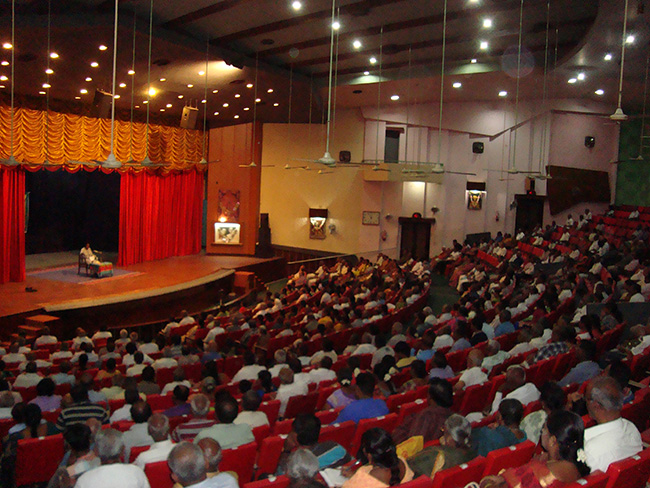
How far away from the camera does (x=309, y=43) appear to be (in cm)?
1465

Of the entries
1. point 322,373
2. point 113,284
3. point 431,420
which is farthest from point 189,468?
point 113,284

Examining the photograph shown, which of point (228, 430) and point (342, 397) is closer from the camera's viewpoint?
point (228, 430)

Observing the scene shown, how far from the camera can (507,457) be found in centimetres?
351

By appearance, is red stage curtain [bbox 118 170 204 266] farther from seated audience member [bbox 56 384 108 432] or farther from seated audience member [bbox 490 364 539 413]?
seated audience member [bbox 490 364 539 413]

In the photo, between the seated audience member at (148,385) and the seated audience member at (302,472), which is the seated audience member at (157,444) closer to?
the seated audience member at (302,472)

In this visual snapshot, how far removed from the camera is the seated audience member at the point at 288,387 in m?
5.75

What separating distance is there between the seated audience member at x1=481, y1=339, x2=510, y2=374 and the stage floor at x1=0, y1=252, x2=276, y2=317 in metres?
9.60

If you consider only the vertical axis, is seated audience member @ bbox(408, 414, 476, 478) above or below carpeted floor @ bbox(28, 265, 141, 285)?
above

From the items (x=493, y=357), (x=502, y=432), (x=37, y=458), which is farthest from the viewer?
(x=493, y=357)

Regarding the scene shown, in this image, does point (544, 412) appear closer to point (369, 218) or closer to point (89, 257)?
point (89, 257)

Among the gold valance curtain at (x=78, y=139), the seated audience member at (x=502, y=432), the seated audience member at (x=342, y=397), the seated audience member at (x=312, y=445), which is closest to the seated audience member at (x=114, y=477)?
the seated audience member at (x=312, y=445)

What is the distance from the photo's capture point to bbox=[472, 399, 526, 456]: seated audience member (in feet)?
13.3

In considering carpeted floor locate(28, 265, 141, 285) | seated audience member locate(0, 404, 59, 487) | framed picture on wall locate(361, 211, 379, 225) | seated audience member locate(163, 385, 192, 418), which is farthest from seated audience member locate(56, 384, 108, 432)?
framed picture on wall locate(361, 211, 379, 225)

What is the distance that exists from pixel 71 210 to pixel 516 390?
20.8 m
